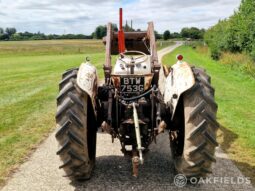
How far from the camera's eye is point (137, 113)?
18.7 ft

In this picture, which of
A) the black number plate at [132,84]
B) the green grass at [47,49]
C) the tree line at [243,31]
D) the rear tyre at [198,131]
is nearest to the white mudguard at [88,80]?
the black number plate at [132,84]

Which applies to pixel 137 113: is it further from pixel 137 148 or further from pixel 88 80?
pixel 88 80

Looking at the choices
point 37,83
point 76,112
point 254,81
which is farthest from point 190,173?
point 37,83

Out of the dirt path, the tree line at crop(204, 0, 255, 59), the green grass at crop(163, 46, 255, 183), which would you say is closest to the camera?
the dirt path

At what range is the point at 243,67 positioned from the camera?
2250 centimetres

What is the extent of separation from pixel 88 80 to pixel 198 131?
5.40 feet

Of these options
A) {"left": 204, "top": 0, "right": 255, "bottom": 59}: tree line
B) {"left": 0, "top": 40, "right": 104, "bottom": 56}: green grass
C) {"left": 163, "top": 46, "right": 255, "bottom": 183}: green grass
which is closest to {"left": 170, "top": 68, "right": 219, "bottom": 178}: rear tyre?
{"left": 163, "top": 46, "right": 255, "bottom": 183}: green grass

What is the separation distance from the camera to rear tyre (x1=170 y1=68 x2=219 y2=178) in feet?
16.4

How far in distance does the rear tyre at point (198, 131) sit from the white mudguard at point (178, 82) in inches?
3.2

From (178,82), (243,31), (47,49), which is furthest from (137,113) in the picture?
(47,49)

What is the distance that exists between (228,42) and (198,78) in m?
26.2

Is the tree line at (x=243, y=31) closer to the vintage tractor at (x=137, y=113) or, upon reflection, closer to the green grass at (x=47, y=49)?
the vintage tractor at (x=137, y=113)

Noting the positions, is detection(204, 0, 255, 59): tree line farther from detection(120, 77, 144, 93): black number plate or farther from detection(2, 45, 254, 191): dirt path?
detection(120, 77, 144, 93): black number plate

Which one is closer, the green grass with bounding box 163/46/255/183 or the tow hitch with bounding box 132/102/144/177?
the tow hitch with bounding box 132/102/144/177
